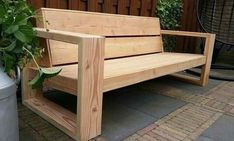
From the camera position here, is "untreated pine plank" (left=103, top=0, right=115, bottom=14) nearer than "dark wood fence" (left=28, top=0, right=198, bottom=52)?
No

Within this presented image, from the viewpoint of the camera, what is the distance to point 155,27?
2500mm

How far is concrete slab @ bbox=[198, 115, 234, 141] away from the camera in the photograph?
1.42 m

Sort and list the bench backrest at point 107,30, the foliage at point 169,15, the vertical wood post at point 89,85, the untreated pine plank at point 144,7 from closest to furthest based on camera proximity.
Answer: the vertical wood post at point 89,85 → the bench backrest at point 107,30 → the untreated pine plank at point 144,7 → the foliage at point 169,15

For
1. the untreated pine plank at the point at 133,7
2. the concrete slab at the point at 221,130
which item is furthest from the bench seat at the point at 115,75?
the untreated pine plank at the point at 133,7

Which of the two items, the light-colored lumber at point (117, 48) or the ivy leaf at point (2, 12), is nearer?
the ivy leaf at point (2, 12)

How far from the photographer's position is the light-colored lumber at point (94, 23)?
1.54 metres

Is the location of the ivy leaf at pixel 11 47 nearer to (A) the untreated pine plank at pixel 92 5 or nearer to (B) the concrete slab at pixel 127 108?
(B) the concrete slab at pixel 127 108

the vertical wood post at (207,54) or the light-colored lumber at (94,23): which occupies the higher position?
the light-colored lumber at (94,23)

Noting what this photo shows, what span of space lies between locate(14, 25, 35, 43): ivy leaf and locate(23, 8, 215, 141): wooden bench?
0.21 meters

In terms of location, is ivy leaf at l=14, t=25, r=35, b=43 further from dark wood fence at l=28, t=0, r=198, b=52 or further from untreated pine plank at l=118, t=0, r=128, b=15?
untreated pine plank at l=118, t=0, r=128, b=15

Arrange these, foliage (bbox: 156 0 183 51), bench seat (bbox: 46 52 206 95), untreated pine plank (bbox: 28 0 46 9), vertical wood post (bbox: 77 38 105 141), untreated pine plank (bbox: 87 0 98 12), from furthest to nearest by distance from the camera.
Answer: foliage (bbox: 156 0 183 51)
untreated pine plank (bbox: 87 0 98 12)
untreated pine plank (bbox: 28 0 46 9)
bench seat (bbox: 46 52 206 95)
vertical wood post (bbox: 77 38 105 141)

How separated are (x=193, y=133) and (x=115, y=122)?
488 millimetres

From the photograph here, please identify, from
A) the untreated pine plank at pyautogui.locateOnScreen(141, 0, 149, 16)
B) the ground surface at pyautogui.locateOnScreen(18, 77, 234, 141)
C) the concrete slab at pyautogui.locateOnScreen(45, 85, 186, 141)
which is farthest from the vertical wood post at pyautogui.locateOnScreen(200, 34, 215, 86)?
the untreated pine plank at pyautogui.locateOnScreen(141, 0, 149, 16)

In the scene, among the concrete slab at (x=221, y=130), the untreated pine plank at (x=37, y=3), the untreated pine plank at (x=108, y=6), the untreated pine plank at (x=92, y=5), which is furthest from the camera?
the untreated pine plank at (x=108, y=6)
